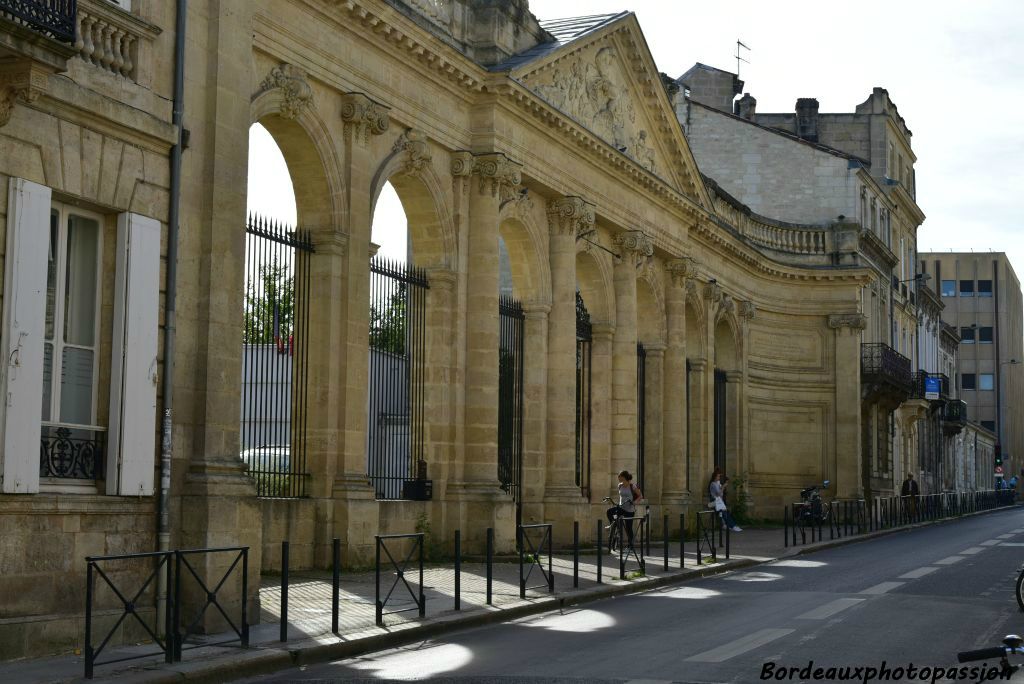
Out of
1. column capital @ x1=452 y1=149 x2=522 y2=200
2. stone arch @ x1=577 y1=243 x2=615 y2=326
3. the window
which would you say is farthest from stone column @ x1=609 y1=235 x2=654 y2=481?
the window

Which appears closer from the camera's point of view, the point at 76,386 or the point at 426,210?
the point at 76,386

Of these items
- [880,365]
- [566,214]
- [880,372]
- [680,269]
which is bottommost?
[880,372]

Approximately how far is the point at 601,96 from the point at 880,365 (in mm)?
20596

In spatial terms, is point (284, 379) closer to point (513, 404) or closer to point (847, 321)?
point (513, 404)

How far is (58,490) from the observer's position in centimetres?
1248

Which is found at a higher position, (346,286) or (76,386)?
(346,286)

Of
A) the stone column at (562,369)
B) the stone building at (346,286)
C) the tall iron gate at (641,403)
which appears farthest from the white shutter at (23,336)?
the tall iron gate at (641,403)

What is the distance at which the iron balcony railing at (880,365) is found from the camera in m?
45.3

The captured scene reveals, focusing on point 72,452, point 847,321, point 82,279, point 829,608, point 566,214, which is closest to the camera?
point 72,452

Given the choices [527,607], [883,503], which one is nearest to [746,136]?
[883,503]

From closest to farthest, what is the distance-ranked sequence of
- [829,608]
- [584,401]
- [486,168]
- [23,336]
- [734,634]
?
[23,336] → [734,634] → [829,608] → [486,168] → [584,401]

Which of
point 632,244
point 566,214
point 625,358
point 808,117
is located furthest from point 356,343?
point 808,117

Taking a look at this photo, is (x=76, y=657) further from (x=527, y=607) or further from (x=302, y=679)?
(x=527, y=607)

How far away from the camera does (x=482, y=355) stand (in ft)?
76.2
